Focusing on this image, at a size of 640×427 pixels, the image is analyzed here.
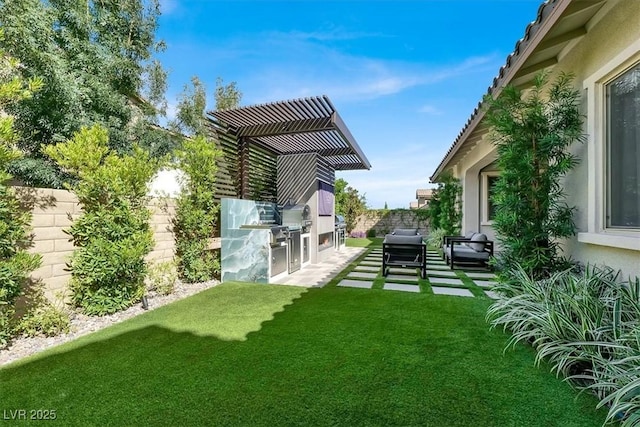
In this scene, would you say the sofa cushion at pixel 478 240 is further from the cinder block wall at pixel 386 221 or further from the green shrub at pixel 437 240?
the cinder block wall at pixel 386 221

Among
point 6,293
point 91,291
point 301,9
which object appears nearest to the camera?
point 6,293

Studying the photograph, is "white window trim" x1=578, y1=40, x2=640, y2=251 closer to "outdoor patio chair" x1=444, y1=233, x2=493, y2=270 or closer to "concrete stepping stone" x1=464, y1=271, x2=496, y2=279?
"concrete stepping stone" x1=464, y1=271, x2=496, y2=279

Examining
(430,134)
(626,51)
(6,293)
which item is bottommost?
(6,293)

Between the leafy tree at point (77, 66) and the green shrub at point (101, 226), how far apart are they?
4130mm

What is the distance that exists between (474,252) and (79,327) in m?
8.56

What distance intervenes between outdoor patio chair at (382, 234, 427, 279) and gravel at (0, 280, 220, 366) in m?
4.41

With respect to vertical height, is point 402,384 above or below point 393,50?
below

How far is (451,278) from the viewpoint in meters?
6.86

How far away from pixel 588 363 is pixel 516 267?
58.2 inches

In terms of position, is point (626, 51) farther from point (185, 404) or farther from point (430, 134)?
point (430, 134)

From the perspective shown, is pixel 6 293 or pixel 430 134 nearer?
pixel 6 293

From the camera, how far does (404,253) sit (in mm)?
7035

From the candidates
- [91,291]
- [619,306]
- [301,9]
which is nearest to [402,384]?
[619,306]

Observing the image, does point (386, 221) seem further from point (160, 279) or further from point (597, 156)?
point (597, 156)
